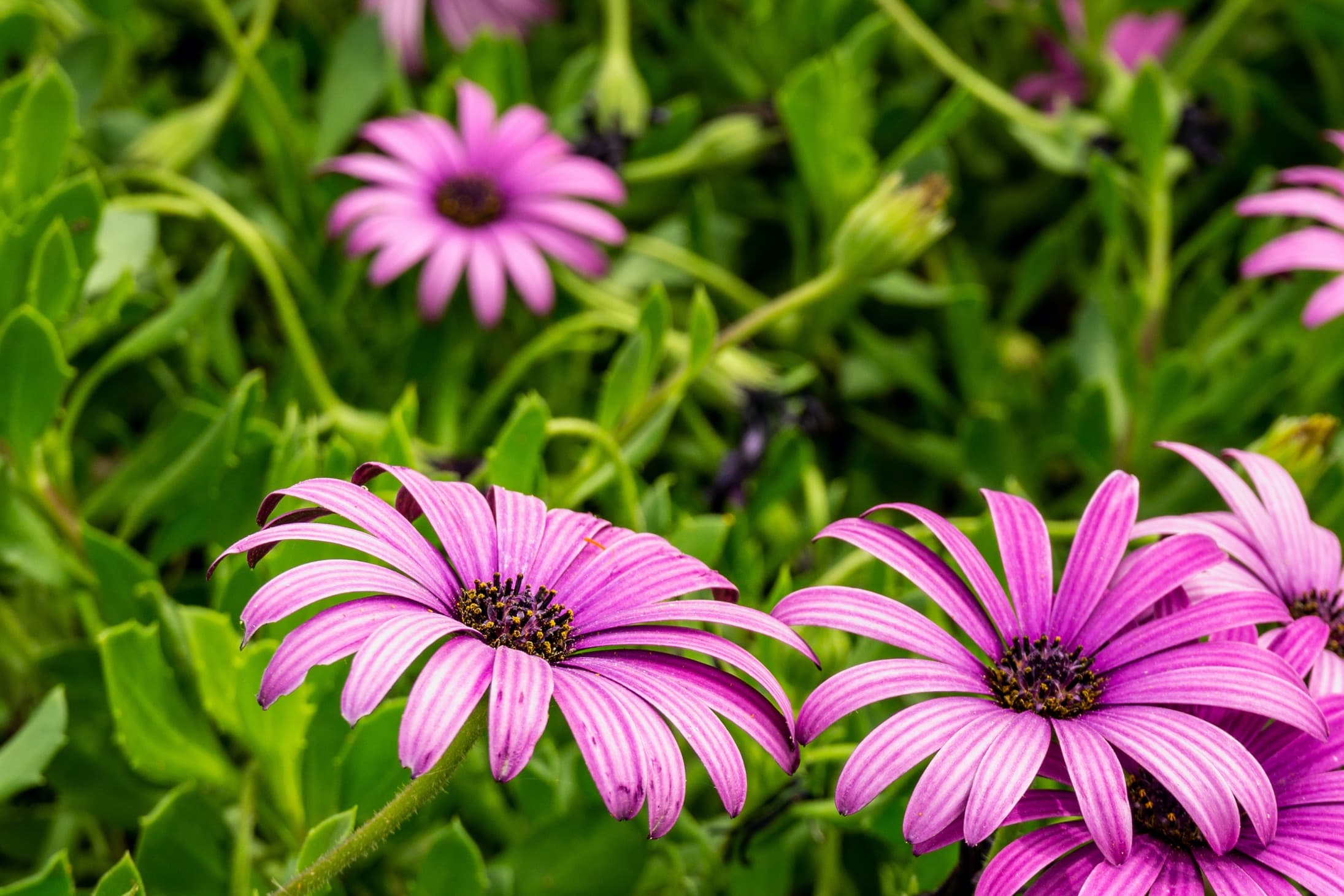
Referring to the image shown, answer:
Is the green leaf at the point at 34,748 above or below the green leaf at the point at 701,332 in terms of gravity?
below

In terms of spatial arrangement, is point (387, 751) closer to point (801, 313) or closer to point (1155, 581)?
point (1155, 581)

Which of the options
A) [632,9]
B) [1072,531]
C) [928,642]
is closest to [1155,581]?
[928,642]

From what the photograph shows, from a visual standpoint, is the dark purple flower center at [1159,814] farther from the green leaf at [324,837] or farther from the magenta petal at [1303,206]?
the magenta petal at [1303,206]

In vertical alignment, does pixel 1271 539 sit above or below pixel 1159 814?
above

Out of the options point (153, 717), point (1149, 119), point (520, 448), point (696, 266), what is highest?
point (1149, 119)

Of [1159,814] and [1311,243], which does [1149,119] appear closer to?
[1311,243]

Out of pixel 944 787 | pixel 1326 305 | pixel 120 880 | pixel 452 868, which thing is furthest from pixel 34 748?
pixel 1326 305

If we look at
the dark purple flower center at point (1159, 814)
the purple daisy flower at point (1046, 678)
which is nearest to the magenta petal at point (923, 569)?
the purple daisy flower at point (1046, 678)
